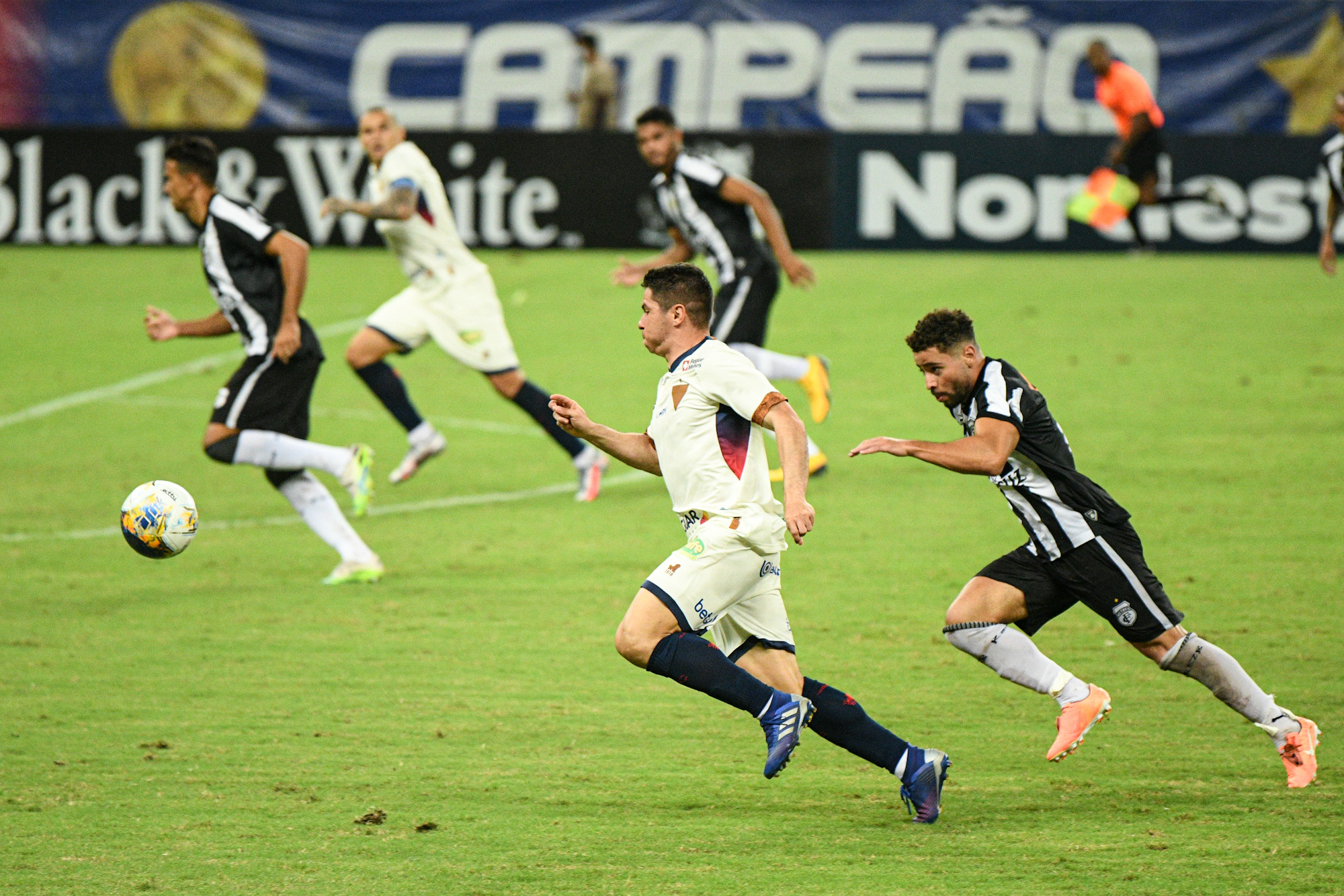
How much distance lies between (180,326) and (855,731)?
15.3 feet

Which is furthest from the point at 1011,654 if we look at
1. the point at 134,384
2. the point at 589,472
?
the point at 134,384

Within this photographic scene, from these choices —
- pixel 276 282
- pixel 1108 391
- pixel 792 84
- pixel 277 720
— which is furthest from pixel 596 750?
pixel 792 84

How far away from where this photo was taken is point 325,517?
8.02 metres

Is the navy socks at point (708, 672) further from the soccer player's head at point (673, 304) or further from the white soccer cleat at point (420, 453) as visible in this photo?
the white soccer cleat at point (420, 453)

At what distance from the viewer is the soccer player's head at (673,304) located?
5.18 metres

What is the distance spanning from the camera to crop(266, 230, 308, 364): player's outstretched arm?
26.5 ft

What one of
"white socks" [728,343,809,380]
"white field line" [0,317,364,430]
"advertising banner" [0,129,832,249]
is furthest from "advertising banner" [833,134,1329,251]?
"white socks" [728,343,809,380]

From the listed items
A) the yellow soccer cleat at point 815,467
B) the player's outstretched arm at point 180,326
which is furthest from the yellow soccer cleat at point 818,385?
the player's outstretched arm at point 180,326

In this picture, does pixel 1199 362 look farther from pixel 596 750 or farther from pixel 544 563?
pixel 596 750

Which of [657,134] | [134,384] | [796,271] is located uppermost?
[657,134]

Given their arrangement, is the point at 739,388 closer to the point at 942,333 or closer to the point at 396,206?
the point at 942,333

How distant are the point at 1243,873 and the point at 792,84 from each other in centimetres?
2181

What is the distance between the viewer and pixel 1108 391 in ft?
42.2

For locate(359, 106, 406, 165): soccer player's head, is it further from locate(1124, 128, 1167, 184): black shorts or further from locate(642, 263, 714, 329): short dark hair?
locate(1124, 128, 1167, 184): black shorts
